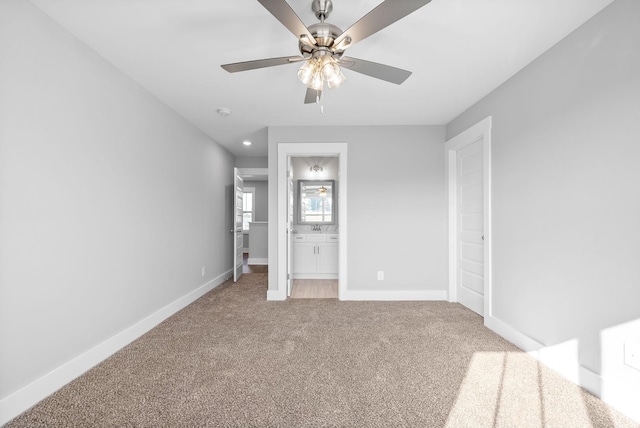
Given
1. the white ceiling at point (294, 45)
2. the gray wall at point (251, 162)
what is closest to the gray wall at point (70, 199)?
the white ceiling at point (294, 45)

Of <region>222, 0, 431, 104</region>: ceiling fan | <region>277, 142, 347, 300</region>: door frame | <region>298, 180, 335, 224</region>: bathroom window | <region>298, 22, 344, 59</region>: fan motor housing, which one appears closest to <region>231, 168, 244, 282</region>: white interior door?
<region>298, 180, 335, 224</region>: bathroom window

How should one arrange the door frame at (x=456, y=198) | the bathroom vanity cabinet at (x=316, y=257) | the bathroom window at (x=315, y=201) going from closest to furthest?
the door frame at (x=456, y=198)
the bathroom vanity cabinet at (x=316, y=257)
the bathroom window at (x=315, y=201)

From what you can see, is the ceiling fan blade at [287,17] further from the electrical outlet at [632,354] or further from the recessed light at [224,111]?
the electrical outlet at [632,354]

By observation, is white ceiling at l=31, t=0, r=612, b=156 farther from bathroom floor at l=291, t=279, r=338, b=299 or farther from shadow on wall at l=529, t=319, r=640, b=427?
bathroom floor at l=291, t=279, r=338, b=299

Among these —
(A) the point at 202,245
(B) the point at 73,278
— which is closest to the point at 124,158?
(B) the point at 73,278

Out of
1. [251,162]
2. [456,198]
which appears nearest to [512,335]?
[456,198]

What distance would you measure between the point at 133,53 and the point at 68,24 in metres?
0.39

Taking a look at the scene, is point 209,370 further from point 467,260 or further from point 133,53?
point 467,260

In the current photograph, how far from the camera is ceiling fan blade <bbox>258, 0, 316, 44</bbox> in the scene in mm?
1249

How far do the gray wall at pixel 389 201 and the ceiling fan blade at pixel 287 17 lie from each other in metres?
2.32

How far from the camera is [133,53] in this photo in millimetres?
2170

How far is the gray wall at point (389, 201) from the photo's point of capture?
3.81 m

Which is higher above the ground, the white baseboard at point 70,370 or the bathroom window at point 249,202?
the bathroom window at point 249,202

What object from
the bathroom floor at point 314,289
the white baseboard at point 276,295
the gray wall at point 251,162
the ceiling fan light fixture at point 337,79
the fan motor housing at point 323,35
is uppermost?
the gray wall at point 251,162
